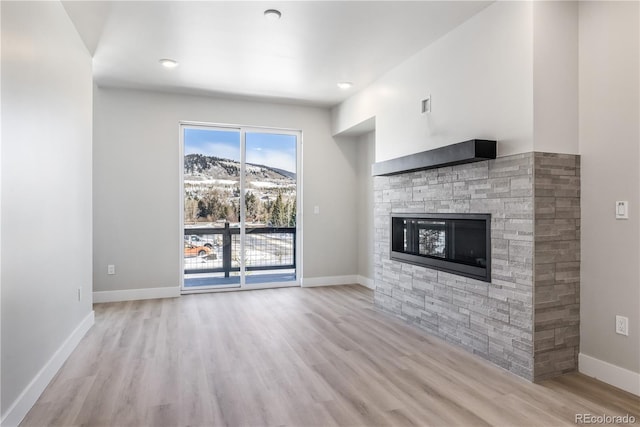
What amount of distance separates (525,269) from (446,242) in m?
0.85

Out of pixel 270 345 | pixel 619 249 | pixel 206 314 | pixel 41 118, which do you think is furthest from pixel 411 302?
pixel 41 118

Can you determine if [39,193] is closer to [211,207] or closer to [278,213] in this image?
[211,207]

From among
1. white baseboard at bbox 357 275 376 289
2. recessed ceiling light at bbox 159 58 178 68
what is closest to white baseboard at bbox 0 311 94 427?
recessed ceiling light at bbox 159 58 178 68

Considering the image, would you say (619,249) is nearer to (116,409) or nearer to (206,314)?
(116,409)

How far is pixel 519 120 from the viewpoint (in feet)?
8.86

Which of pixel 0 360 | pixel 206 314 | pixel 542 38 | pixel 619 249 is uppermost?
pixel 542 38

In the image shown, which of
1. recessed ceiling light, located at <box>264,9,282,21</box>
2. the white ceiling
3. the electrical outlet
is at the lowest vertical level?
the electrical outlet

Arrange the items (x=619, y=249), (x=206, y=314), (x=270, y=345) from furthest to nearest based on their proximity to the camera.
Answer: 1. (x=206, y=314)
2. (x=270, y=345)
3. (x=619, y=249)

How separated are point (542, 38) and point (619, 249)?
4.84 feet

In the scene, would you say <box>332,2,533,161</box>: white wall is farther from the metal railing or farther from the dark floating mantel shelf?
the metal railing

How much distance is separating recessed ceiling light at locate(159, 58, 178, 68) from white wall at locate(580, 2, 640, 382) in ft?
11.8

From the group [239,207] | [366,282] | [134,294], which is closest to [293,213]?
[239,207]

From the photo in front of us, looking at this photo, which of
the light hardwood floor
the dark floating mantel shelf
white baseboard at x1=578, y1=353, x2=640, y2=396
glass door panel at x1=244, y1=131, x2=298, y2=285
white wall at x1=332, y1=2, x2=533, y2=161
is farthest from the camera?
glass door panel at x1=244, y1=131, x2=298, y2=285

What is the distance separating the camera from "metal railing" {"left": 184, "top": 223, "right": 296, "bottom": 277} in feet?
17.8
